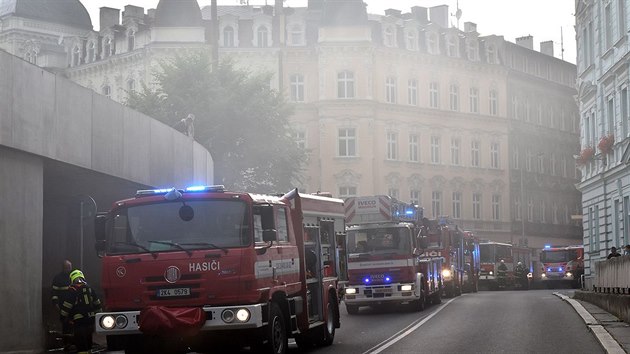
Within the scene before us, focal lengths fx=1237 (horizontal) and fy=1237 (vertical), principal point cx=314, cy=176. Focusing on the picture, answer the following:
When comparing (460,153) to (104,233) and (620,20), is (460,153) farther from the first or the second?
(104,233)

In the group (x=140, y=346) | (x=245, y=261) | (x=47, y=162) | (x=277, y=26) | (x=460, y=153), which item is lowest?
(x=140, y=346)

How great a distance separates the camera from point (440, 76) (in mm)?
82812

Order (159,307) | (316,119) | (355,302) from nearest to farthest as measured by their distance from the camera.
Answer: (159,307) < (355,302) < (316,119)

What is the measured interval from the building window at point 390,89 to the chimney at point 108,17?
2172 centimetres

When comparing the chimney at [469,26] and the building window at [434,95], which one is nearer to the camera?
the building window at [434,95]

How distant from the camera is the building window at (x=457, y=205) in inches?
3310

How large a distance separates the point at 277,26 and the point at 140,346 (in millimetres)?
63313

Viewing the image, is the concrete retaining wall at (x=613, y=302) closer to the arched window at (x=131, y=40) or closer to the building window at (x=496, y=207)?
the building window at (x=496, y=207)

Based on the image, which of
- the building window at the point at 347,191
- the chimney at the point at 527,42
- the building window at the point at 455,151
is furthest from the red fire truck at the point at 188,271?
the chimney at the point at 527,42

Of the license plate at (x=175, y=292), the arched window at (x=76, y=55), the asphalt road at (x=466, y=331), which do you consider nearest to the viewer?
the license plate at (x=175, y=292)

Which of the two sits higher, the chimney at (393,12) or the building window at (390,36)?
the chimney at (393,12)

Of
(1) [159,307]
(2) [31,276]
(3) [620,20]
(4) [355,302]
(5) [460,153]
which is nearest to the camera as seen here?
(1) [159,307]

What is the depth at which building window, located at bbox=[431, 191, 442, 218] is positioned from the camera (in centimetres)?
8256

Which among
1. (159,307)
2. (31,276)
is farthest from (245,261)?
(31,276)
